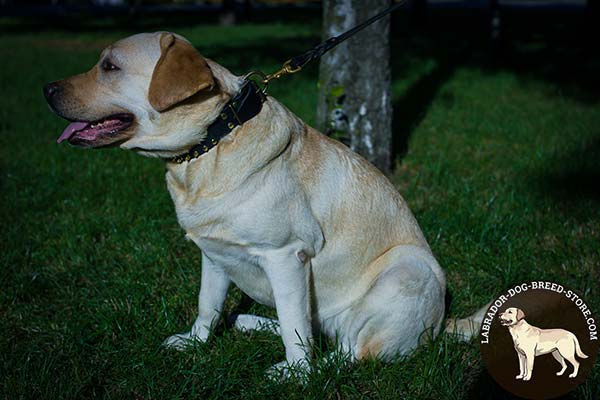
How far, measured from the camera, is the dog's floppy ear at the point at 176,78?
8.58 ft

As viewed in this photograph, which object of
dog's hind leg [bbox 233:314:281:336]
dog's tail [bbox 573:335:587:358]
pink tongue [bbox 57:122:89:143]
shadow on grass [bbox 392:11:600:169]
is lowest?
shadow on grass [bbox 392:11:600:169]

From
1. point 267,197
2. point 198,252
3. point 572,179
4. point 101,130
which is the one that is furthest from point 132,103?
point 572,179

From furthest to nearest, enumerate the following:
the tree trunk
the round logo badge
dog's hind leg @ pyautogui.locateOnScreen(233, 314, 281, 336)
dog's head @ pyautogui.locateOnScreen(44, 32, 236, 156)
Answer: the tree trunk, dog's hind leg @ pyautogui.locateOnScreen(233, 314, 281, 336), dog's head @ pyautogui.locateOnScreen(44, 32, 236, 156), the round logo badge

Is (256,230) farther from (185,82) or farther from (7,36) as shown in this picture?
(7,36)

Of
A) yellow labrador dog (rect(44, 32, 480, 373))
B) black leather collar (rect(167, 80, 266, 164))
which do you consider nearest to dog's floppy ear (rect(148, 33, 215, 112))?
yellow labrador dog (rect(44, 32, 480, 373))

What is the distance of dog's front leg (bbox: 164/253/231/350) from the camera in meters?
3.28

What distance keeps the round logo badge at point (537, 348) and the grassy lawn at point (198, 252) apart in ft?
0.51

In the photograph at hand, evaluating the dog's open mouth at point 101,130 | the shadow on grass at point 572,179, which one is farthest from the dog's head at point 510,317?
the shadow on grass at point 572,179

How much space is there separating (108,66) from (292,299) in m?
1.37

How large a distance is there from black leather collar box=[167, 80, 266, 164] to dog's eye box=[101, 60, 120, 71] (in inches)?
19.3

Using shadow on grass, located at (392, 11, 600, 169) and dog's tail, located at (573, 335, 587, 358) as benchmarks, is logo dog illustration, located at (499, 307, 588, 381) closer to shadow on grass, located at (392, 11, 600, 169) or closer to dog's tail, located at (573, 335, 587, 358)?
dog's tail, located at (573, 335, 587, 358)

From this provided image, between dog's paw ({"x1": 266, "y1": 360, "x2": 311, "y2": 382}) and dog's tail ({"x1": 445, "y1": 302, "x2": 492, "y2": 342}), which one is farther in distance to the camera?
dog's tail ({"x1": 445, "y1": 302, "x2": 492, "y2": 342})

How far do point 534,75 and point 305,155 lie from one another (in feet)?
29.6

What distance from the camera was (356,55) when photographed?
5438 mm
